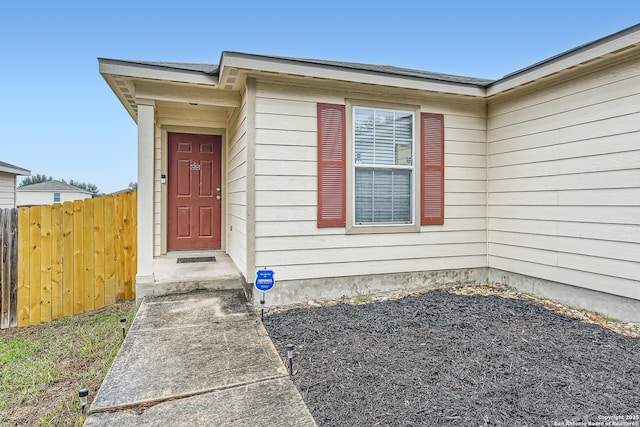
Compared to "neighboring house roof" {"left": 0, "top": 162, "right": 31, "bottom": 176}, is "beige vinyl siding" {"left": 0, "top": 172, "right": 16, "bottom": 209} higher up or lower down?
lower down

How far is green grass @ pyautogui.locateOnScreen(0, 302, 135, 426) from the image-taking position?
87.7 inches

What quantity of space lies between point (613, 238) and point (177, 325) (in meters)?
4.37

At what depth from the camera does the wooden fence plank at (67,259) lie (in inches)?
172

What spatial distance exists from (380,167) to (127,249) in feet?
11.8

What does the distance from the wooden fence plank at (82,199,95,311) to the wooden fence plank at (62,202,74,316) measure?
0.45 feet

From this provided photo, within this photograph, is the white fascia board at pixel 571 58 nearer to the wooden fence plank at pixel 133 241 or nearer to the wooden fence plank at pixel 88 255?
the wooden fence plank at pixel 133 241

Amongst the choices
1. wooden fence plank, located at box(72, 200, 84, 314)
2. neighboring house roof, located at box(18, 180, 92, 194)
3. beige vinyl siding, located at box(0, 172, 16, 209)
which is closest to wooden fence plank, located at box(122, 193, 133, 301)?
wooden fence plank, located at box(72, 200, 84, 314)

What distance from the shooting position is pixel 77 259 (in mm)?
4449

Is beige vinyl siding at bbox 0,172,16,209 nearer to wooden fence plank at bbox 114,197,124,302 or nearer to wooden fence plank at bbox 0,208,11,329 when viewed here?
wooden fence plank at bbox 0,208,11,329

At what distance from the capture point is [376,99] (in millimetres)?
4391

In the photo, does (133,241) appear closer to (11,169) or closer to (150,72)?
(150,72)

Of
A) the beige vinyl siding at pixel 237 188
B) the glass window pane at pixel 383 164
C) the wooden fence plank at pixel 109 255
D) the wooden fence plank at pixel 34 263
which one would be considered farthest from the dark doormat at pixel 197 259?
the glass window pane at pixel 383 164

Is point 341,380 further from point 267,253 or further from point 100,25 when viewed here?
point 100,25

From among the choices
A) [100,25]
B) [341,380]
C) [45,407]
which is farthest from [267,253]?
[100,25]
